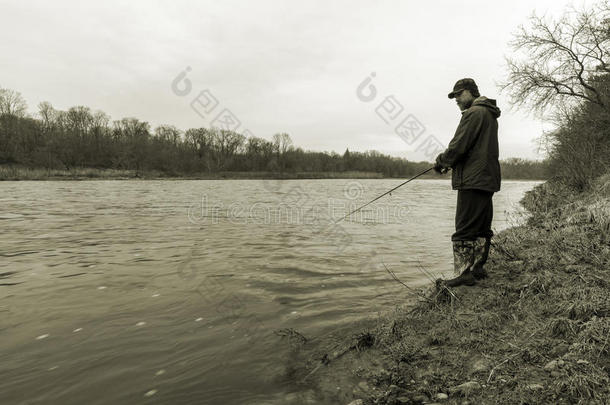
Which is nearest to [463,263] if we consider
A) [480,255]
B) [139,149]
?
[480,255]

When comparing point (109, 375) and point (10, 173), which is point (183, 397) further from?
point (10, 173)

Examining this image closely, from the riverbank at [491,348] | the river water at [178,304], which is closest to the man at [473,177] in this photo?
the riverbank at [491,348]

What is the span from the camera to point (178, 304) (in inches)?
198

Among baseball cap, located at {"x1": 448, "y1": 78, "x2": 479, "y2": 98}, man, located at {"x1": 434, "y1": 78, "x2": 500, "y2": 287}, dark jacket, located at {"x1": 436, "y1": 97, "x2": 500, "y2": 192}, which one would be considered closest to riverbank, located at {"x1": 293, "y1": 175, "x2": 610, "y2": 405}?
man, located at {"x1": 434, "y1": 78, "x2": 500, "y2": 287}

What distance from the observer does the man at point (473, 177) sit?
4.36 m

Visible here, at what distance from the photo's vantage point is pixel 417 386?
2.59 m

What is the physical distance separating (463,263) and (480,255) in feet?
0.86

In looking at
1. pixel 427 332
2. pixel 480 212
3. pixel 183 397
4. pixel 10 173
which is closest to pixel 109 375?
pixel 183 397

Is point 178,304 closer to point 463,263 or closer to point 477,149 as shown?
point 463,263

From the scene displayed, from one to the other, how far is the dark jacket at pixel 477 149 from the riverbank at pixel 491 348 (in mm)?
1373

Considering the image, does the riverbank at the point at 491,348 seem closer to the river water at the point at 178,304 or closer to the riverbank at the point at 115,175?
the river water at the point at 178,304

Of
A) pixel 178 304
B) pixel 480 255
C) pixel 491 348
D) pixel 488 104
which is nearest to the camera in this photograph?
pixel 491 348

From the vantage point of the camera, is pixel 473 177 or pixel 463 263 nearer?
pixel 473 177

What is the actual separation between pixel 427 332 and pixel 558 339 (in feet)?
3.56
